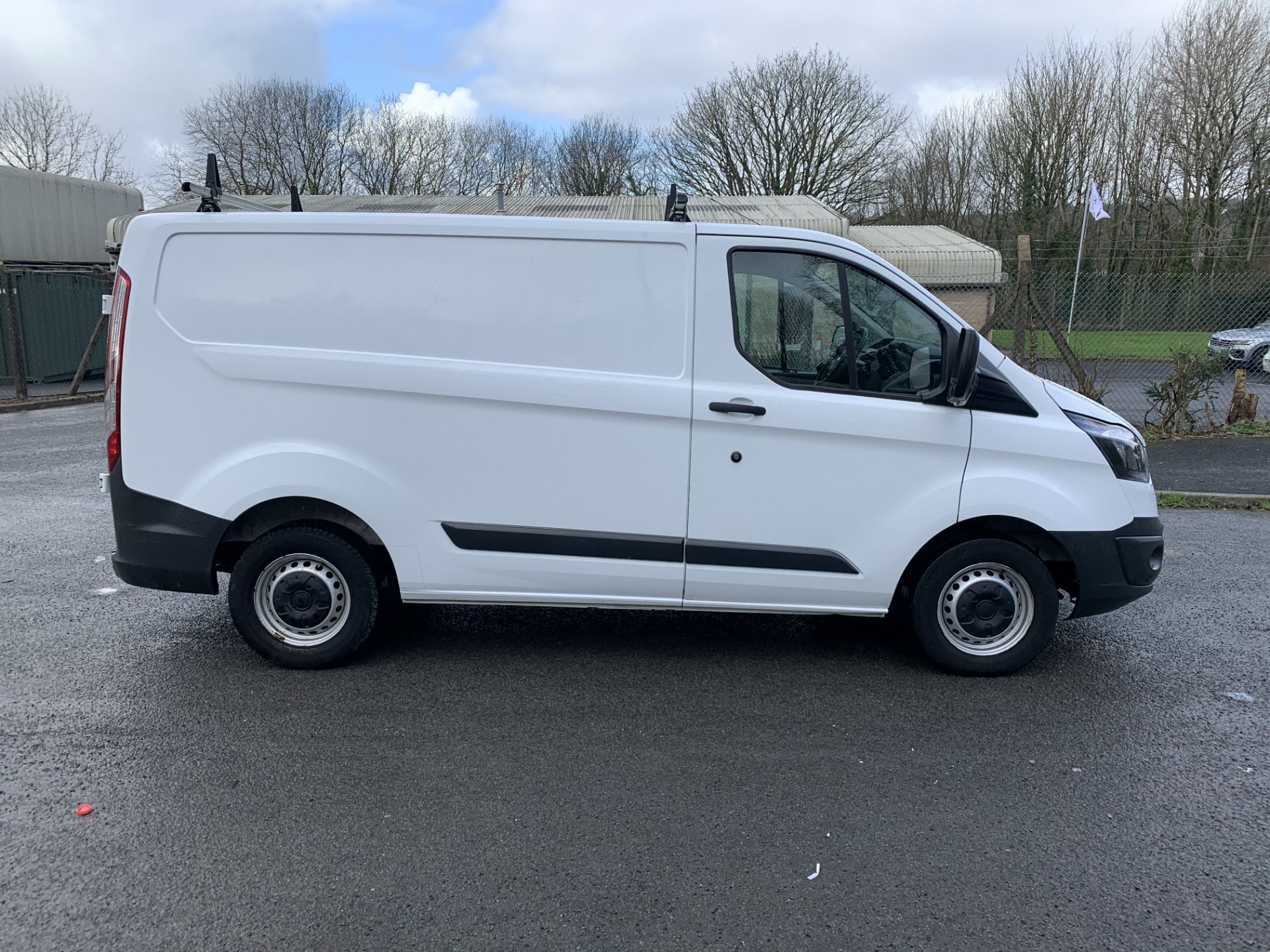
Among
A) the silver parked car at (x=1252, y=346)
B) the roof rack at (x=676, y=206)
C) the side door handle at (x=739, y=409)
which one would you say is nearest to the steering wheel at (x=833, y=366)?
the side door handle at (x=739, y=409)

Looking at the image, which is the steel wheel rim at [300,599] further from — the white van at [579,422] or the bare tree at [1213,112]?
the bare tree at [1213,112]

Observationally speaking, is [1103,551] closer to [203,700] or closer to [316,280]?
[316,280]

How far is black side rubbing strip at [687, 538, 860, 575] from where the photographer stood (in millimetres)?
4469

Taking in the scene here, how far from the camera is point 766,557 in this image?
448 centimetres

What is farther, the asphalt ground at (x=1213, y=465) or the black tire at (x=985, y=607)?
the asphalt ground at (x=1213, y=465)

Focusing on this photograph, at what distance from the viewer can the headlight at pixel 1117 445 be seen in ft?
14.8

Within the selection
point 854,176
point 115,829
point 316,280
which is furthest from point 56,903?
point 854,176

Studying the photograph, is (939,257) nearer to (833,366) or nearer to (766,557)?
(833,366)

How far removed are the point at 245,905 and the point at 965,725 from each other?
112 inches

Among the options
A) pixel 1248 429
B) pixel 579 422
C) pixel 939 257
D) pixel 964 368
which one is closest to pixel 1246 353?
pixel 939 257

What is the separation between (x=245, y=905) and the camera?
9.12ft

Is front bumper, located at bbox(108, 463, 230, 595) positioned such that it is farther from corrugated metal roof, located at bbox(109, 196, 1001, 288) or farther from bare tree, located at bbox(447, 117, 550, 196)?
bare tree, located at bbox(447, 117, 550, 196)

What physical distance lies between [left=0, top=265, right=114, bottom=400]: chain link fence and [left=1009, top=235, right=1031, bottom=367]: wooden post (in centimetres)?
1506

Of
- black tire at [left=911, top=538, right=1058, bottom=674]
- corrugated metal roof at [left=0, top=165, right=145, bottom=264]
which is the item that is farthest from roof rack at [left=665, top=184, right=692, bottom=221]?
corrugated metal roof at [left=0, top=165, right=145, bottom=264]
